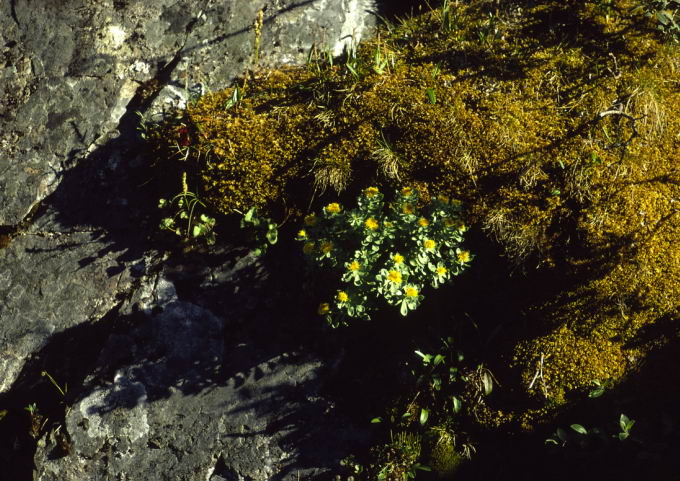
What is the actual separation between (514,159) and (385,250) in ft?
3.97

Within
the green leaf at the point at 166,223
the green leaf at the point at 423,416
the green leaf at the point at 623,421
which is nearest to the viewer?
the green leaf at the point at 623,421

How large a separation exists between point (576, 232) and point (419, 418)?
178cm

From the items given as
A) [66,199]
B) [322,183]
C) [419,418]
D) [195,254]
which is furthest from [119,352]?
[419,418]

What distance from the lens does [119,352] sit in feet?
14.1

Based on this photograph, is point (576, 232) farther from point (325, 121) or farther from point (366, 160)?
point (325, 121)

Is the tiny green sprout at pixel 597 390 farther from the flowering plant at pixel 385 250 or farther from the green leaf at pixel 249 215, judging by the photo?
the green leaf at pixel 249 215

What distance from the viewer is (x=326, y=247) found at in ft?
12.7

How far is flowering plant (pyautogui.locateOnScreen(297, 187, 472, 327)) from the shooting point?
12.4ft

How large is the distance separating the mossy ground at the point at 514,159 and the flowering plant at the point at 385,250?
0.33 metres

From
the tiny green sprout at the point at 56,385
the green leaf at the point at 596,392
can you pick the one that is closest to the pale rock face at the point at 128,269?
the tiny green sprout at the point at 56,385

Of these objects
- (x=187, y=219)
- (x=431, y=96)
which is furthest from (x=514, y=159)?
(x=187, y=219)

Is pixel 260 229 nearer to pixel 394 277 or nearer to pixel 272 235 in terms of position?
pixel 272 235

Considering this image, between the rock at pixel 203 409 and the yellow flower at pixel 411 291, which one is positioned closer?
the yellow flower at pixel 411 291

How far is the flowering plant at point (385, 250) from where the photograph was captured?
3789mm
